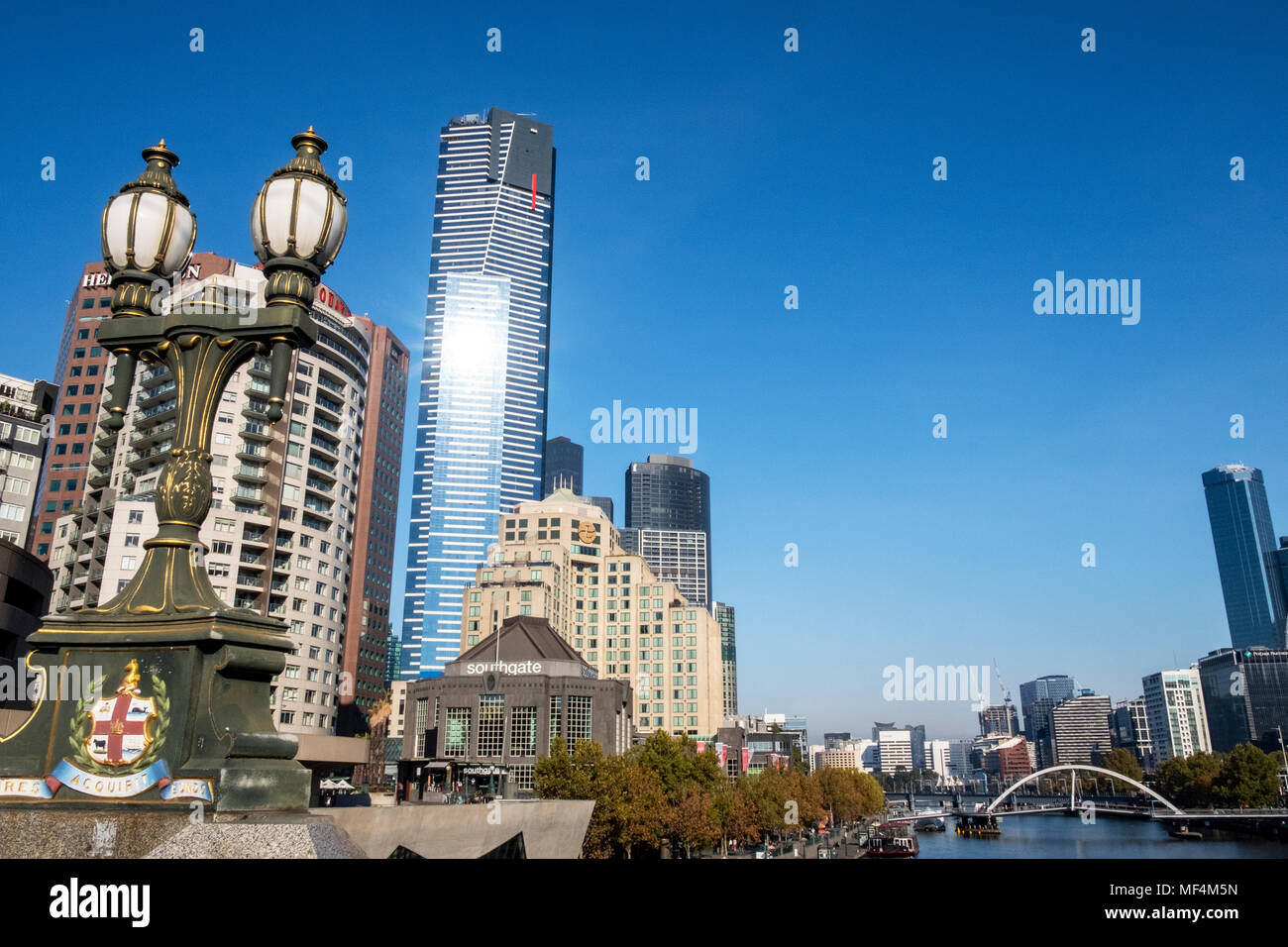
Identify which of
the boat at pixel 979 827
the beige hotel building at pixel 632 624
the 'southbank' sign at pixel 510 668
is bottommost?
the boat at pixel 979 827

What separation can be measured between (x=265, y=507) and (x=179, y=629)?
92553 millimetres

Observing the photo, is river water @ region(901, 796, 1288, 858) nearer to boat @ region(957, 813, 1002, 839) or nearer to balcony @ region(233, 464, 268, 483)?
boat @ region(957, 813, 1002, 839)

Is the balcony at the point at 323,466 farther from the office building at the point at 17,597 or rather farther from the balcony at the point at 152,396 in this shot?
the office building at the point at 17,597

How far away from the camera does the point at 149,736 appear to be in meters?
9.16

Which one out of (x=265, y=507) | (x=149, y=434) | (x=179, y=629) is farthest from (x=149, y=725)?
(x=149, y=434)

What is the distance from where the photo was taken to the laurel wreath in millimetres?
9117

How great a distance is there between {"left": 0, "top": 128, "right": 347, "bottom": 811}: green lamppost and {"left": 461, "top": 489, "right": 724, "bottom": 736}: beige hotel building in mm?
129075

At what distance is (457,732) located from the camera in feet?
327

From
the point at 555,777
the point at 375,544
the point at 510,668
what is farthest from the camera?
the point at 375,544

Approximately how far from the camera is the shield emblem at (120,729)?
9148mm

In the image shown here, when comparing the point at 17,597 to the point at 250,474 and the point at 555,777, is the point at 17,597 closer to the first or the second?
the point at 250,474

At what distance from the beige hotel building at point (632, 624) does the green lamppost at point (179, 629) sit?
129 meters

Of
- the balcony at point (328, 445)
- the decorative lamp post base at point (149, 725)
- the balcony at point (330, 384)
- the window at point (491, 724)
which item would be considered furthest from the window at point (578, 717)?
the decorative lamp post base at point (149, 725)
